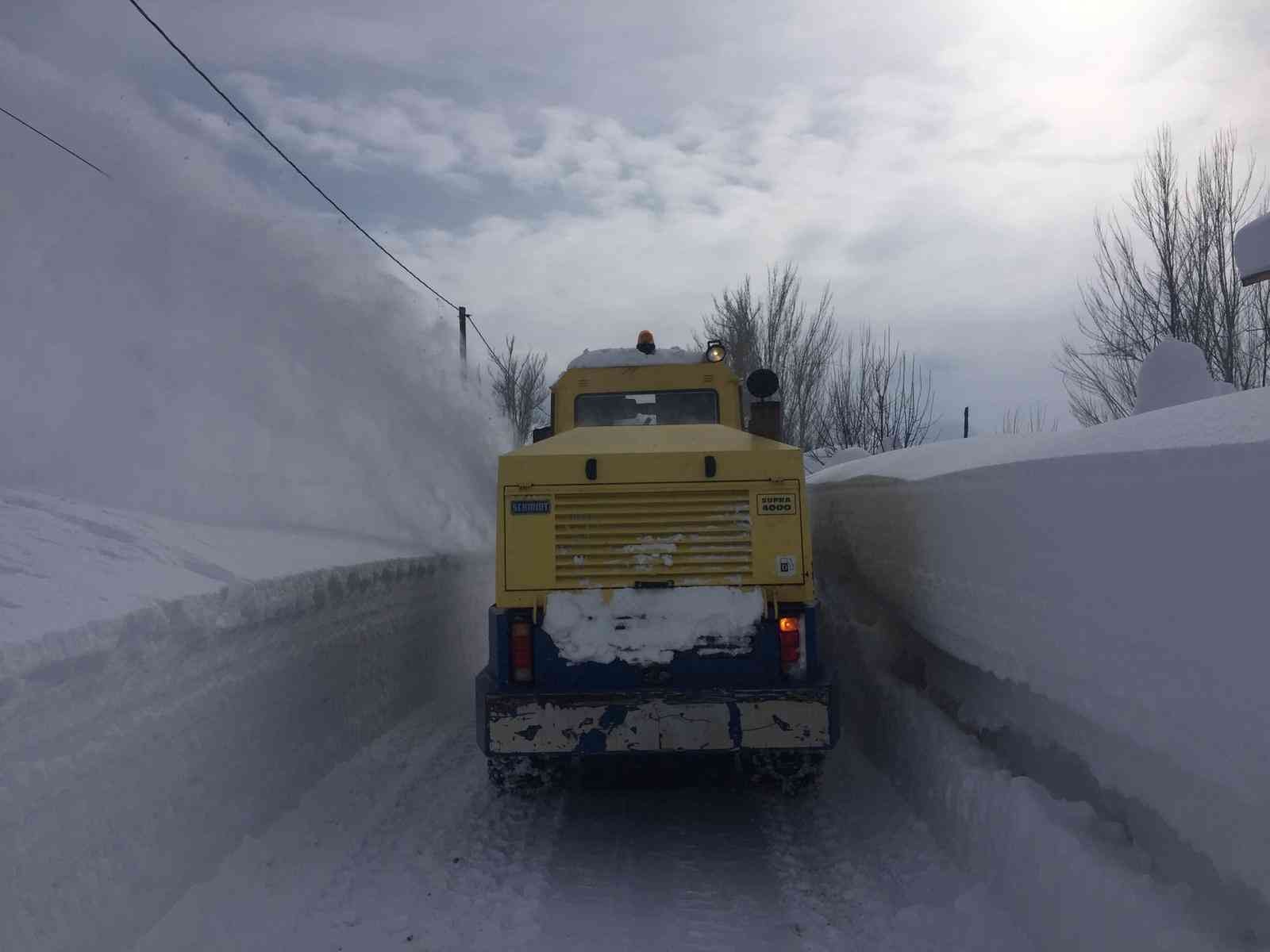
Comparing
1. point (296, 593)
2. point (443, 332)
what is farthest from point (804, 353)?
point (296, 593)

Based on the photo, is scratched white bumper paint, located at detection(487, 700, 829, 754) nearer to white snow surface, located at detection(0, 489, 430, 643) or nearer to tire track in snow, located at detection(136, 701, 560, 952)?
tire track in snow, located at detection(136, 701, 560, 952)

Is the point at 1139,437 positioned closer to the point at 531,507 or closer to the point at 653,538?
the point at 653,538

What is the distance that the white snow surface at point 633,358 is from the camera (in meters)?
7.75

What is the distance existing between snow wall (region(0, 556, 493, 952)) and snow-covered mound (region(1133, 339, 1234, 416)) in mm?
8324

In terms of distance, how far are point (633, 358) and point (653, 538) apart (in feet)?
9.66

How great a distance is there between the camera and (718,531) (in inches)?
203

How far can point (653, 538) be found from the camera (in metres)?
5.16

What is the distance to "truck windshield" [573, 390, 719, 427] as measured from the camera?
7.59m

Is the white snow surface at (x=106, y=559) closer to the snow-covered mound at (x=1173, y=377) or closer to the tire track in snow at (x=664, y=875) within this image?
the tire track in snow at (x=664, y=875)

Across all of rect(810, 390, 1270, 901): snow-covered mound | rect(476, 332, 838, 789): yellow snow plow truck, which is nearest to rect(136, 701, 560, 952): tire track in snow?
rect(476, 332, 838, 789): yellow snow plow truck

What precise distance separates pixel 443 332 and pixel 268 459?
10.5 ft

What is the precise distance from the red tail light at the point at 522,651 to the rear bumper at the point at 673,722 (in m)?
0.22

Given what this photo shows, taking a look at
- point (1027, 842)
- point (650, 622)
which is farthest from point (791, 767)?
point (1027, 842)

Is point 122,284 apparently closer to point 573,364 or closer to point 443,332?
point 443,332
